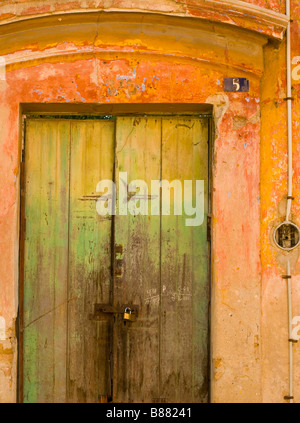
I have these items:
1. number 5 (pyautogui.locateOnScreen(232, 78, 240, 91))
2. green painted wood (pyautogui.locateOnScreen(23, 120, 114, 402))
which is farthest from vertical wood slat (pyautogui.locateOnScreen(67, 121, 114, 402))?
number 5 (pyautogui.locateOnScreen(232, 78, 240, 91))

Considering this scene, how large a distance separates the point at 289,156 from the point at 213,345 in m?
1.35

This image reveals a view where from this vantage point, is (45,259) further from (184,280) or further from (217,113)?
(217,113)

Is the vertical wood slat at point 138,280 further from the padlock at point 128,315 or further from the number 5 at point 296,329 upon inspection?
the number 5 at point 296,329

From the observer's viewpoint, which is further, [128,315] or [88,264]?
[88,264]

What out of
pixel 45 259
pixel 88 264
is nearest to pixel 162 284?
pixel 88 264

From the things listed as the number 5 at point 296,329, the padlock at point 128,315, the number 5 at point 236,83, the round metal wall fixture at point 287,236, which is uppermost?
the number 5 at point 236,83

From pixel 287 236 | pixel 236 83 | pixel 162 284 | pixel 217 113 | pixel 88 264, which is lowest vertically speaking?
pixel 162 284

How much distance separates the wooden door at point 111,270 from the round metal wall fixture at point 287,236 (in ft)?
1.64

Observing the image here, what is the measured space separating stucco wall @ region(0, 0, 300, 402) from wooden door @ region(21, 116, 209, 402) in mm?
190

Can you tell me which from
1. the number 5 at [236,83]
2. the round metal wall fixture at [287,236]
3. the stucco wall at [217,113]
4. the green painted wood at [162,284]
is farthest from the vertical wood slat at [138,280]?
the round metal wall fixture at [287,236]

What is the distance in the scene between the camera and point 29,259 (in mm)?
3363

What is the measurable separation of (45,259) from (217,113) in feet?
5.11

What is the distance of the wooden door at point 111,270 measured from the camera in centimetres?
332

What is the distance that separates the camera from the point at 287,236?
3.19 metres
